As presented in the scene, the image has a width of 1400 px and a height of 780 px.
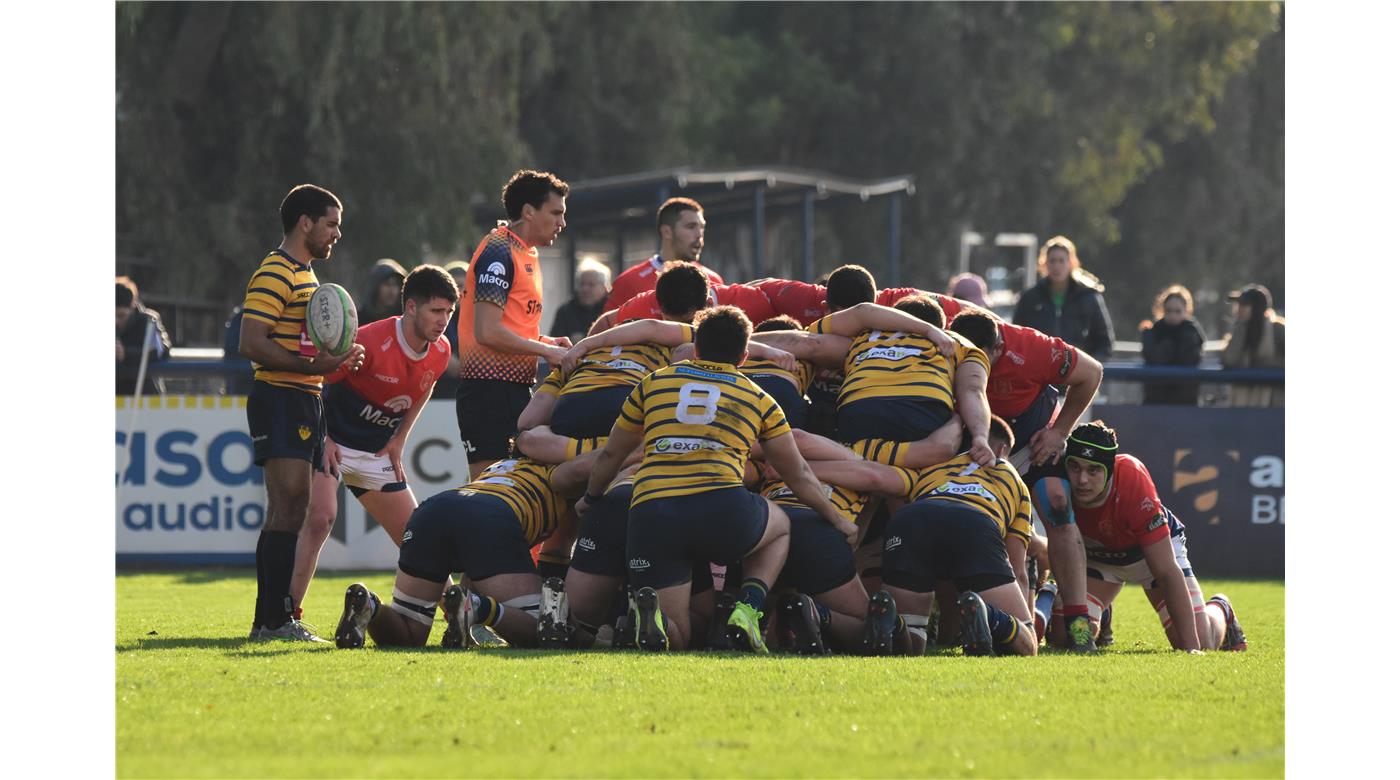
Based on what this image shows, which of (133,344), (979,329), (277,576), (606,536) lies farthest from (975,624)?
(133,344)

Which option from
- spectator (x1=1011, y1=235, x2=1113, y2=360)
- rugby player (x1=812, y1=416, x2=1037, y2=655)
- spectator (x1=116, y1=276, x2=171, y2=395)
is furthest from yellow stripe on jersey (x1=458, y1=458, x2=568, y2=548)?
spectator (x1=1011, y1=235, x2=1113, y2=360)

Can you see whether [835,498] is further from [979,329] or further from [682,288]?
[979,329]

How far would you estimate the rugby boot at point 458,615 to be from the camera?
26.6 ft

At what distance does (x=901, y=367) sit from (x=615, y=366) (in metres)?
1.35

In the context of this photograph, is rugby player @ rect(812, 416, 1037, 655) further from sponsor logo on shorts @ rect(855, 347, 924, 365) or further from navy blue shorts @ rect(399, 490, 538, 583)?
navy blue shorts @ rect(399, 490, 538, 583)

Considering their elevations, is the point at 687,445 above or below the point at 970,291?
below

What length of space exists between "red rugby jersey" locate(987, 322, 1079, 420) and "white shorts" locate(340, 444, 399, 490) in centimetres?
311

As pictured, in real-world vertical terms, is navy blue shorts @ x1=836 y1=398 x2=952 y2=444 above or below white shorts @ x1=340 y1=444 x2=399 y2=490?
above

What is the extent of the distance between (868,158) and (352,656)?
97.2 feet

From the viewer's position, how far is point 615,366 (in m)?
9.03

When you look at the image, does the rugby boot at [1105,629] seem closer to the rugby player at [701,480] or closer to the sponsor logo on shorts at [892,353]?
the sponsor logo on shorts at [892,353]

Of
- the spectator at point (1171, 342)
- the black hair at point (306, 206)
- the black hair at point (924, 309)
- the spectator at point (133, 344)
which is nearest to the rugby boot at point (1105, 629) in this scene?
the black hair at point (924, 309)

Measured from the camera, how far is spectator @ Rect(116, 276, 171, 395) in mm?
14562

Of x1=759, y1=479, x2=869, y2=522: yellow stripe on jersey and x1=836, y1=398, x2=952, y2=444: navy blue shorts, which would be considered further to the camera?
x1=836, y1=398, x2=952, y2=444: navy blue shorts
